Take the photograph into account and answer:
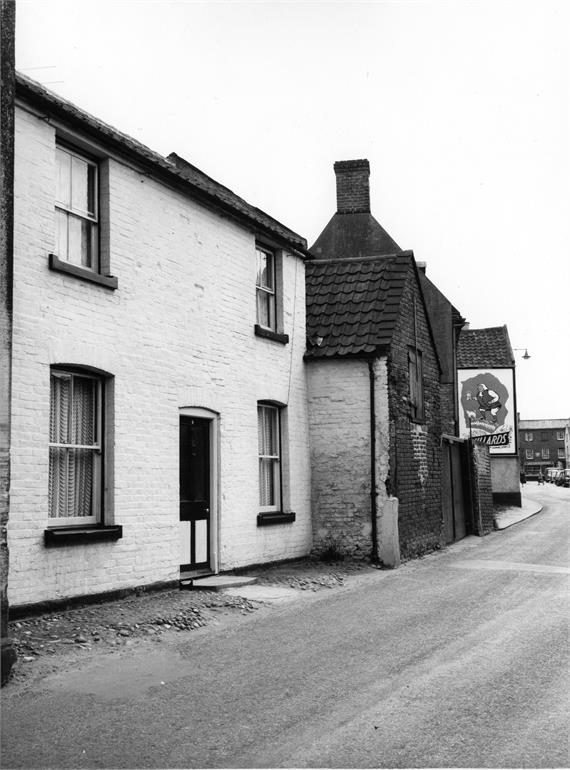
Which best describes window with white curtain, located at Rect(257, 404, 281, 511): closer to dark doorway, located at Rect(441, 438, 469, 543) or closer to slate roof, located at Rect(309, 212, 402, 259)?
dark doorway, located at Rect(441, 438, 469, 543)

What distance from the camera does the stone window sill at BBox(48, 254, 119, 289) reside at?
9.56 metres

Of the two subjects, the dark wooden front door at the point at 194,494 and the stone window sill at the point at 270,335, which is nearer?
the dark wooden front door at the point at 194,494

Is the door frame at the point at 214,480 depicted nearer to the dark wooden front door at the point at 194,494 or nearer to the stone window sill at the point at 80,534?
the dark wooden front door at the point at 194,494

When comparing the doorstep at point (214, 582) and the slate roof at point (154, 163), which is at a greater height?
the slate roof at point (154, 163)

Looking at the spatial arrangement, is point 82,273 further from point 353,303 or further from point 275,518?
point 353,303

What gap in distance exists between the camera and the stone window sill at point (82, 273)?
9562mm

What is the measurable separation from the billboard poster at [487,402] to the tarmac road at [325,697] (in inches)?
1141

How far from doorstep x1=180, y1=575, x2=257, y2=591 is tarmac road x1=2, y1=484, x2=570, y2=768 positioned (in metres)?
1.57

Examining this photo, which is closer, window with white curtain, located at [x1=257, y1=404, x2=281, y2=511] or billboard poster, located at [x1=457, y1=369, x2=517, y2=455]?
window with white curtain, located at [x1=257, y1=404, x2=281, y2=511]

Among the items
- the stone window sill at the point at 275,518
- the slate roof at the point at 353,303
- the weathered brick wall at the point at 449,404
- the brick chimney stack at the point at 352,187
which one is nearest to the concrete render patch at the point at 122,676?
the stone window sill at the point at 275,518

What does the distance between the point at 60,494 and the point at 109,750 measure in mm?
5049

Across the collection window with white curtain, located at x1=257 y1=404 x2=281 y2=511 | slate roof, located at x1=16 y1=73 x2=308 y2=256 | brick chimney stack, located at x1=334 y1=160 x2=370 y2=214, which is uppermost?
brick chimney stack, located at x1=334 y1=160 x2=370 y2=214

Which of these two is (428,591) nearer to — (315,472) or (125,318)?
(315,472)

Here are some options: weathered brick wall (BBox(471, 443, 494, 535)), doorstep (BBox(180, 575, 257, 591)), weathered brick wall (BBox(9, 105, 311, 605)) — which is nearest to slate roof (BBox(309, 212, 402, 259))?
weathered brick wall (BBox(471, 443, 494, 535))
